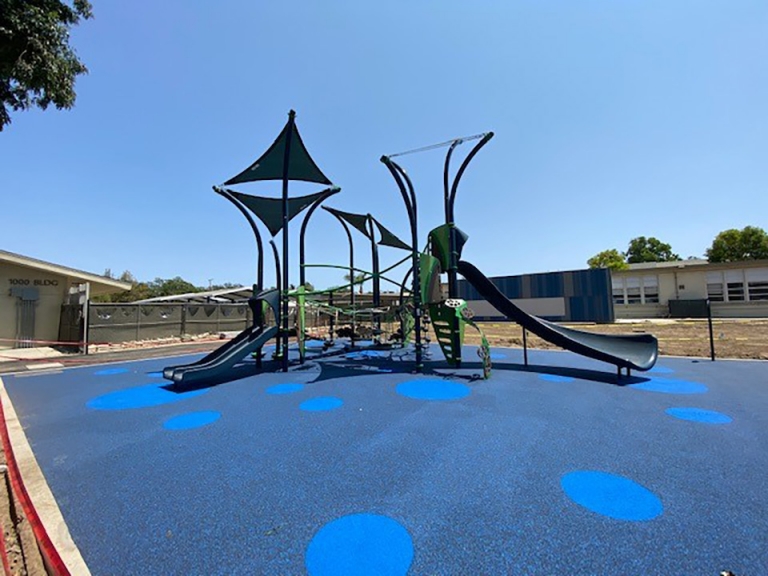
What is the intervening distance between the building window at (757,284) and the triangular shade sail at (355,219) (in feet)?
112

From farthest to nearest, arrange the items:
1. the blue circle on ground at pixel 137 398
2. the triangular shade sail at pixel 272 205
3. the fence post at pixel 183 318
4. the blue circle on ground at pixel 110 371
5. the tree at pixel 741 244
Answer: the tree at pixel 741 244 → the fence post at pixel 183 318 → the triangular shade sail at pixel 272 205 → the blue circle on ground at pixel 110 371 → the blue circle on ground at pixel 137 398

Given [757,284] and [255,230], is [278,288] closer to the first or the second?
[255,230]

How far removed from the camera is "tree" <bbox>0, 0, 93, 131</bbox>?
21.8 feet

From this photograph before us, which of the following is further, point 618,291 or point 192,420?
point 618,291

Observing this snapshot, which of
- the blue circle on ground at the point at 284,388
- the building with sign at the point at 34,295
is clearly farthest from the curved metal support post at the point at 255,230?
the building with sign at the point at 34,295

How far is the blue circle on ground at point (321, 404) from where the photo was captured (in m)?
5.49

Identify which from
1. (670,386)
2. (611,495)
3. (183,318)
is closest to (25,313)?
(183,318)

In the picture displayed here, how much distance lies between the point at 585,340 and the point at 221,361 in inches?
360

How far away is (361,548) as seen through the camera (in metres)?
2.29

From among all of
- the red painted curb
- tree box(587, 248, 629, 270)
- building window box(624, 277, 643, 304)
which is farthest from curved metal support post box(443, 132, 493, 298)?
tree box(587, 248, 629, 270)

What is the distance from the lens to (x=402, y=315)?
1260 cm

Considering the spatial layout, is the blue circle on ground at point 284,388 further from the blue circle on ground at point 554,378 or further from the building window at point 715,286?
the building window at point 715,286

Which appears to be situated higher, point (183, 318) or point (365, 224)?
point (365, 224)

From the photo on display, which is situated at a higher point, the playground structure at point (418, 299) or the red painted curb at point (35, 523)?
the playground structure at point (418, 299)
